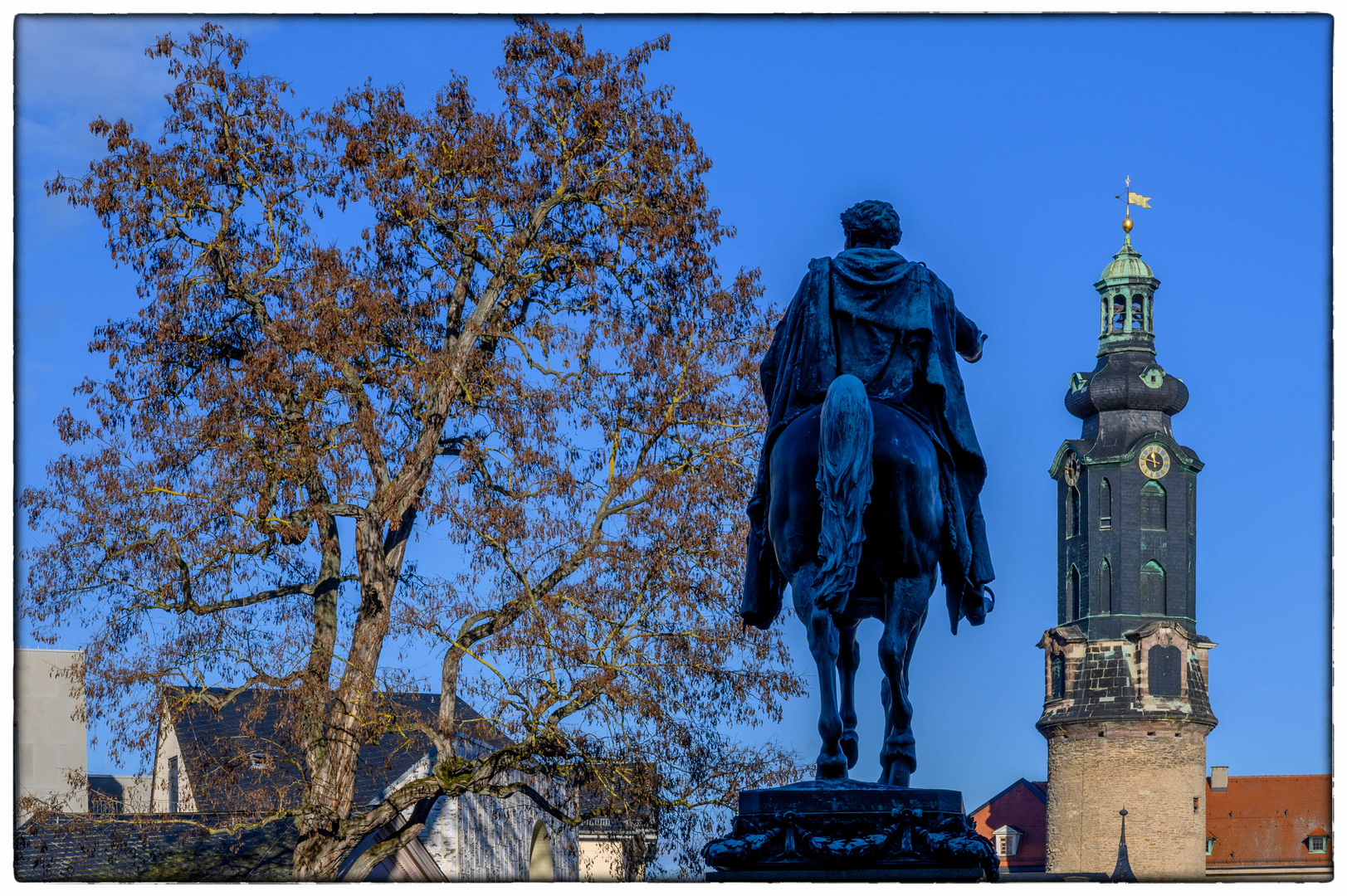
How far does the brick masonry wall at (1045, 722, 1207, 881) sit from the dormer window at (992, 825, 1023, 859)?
534 cm

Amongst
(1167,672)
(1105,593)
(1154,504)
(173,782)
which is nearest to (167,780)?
(173,782)

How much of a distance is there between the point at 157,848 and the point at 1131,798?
267 ft

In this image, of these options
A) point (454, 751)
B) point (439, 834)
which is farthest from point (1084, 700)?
point (454, 751)

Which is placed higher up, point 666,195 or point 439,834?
point 666,195

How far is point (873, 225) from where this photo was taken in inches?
374

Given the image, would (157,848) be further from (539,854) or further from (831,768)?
(831,768)

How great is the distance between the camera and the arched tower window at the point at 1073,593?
4262 inches

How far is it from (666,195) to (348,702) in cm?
739

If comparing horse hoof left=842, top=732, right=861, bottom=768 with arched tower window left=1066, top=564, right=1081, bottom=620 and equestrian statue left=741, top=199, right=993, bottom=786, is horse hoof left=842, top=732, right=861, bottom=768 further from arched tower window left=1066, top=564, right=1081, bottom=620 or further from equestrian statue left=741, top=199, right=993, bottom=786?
arched tower window left=1066, top=564, right=1081, bottom=620

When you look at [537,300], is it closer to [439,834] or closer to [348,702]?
[348,702]

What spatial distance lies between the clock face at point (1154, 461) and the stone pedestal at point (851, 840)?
100.0 metres

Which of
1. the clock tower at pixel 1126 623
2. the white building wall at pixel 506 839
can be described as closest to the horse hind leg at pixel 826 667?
the white building wall at pixel 506 839

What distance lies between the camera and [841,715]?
8.92m
